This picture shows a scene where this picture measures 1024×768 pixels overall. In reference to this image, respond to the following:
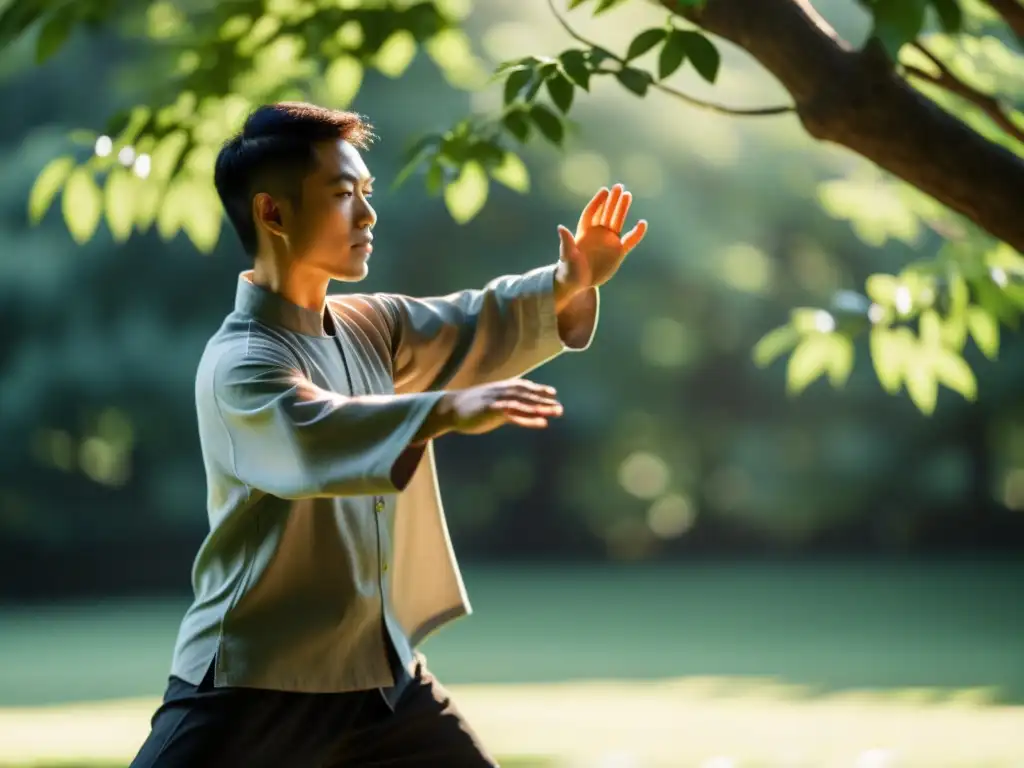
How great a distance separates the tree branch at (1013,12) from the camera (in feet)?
9.71

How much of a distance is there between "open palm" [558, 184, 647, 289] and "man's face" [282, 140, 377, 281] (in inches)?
15.1

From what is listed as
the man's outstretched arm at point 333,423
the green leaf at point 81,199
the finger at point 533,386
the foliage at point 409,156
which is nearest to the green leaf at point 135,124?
the foliage at point 409,156

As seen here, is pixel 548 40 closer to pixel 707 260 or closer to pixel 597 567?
pixel 707 260

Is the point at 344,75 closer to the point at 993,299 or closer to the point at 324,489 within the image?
the point at 993,299

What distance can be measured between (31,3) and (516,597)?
336 inches

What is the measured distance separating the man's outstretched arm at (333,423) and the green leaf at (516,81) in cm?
80

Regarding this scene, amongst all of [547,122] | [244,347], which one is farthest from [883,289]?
[244,347]

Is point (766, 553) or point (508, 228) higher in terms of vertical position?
point (508, 228)

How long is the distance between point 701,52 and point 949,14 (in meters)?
0.63

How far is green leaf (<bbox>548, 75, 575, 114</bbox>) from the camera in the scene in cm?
280

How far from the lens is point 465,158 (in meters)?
3.39

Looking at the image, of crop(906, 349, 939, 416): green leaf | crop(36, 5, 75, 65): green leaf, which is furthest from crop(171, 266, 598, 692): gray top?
crop(906, 349, 939, 416): green leaf

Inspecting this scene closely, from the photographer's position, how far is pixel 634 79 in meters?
2.88

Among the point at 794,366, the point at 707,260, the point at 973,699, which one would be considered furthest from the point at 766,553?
the point at 794,366
